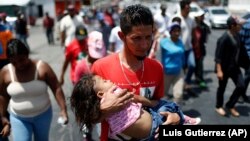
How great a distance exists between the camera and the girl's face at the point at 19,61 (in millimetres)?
3346

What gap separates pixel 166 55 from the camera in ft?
19.7

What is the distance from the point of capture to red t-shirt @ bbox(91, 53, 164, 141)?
2.26 m

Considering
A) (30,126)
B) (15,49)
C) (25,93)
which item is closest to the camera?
(15,49)

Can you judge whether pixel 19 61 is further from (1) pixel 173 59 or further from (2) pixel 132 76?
(1) pixel 173 59

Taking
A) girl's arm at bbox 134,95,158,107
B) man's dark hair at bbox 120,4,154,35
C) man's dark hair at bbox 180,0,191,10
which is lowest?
girl's arm at bbox 134,95,158,107

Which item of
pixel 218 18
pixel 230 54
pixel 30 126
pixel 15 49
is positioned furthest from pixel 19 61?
pixel 218 18

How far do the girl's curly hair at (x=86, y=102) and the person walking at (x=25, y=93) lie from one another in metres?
1.46

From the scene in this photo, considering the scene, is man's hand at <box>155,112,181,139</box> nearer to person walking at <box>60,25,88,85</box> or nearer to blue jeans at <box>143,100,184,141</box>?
blue jeans at <box>143,100,184,141</box>

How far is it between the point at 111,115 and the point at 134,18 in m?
0.58

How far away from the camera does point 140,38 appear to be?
208 cm

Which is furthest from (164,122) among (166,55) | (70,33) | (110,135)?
(70,33)

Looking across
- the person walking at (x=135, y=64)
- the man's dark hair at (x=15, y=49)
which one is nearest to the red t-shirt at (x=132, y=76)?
the person walking at (x=135, y=64)

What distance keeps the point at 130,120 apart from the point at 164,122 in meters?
0.22

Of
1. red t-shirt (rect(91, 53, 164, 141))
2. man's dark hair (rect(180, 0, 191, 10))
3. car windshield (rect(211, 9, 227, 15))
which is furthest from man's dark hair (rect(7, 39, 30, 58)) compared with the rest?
car windshield (rect(211, 9, 227, 15))
